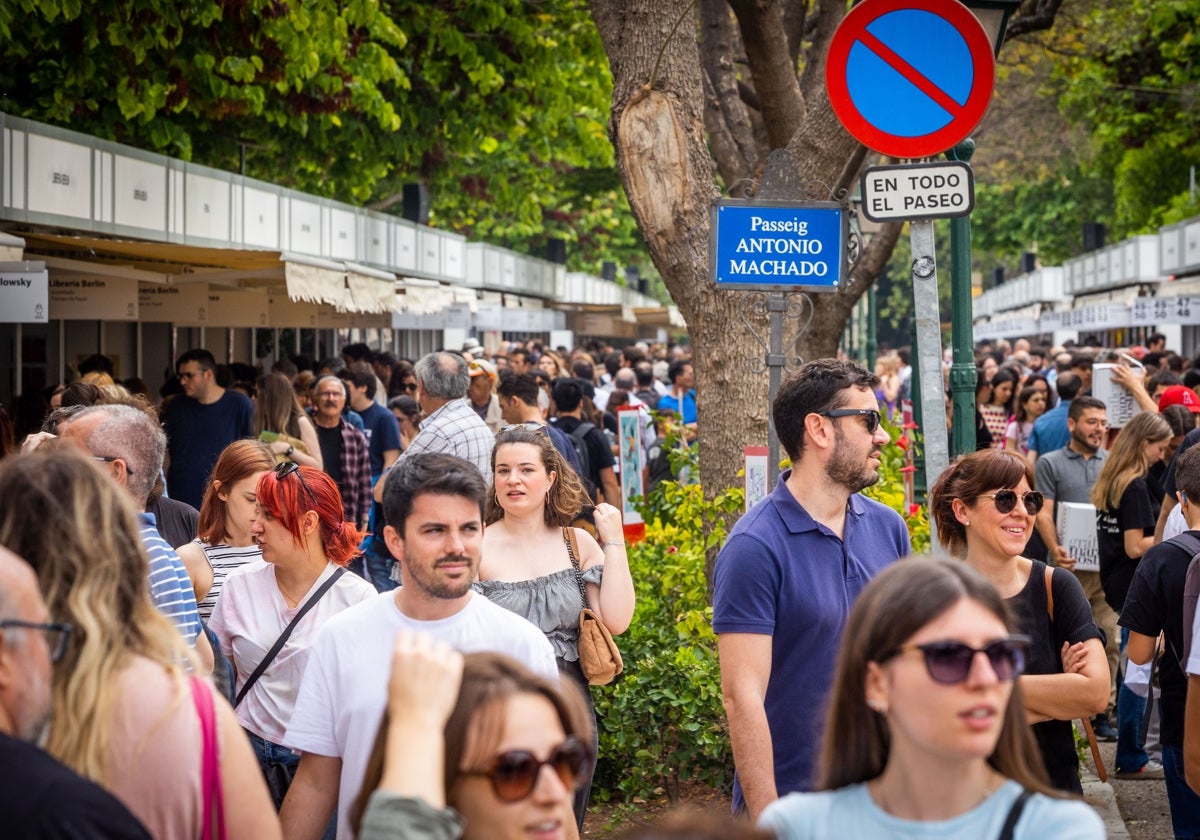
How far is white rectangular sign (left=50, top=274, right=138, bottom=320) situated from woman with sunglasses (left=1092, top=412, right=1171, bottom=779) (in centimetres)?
722

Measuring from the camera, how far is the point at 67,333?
16219 millimetres

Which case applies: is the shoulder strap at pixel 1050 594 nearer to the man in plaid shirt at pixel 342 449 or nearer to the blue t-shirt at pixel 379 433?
the man in plaid shirt at pixel 342 449

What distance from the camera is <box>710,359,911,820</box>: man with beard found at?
13.1 ft

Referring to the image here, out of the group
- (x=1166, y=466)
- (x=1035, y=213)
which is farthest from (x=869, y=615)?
(x=1035, y=213)

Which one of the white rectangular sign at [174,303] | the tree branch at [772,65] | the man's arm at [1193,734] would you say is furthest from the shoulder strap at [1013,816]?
the white rectangular sign at [174,303]

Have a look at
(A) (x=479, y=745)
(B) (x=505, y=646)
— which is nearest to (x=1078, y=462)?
(B) (x=505, y=646)

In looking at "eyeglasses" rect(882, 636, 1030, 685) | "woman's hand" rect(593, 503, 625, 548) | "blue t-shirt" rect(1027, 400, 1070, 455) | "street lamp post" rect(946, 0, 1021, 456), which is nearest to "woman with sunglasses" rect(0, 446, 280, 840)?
"eyeglasses" rect(882, 636, 1030, 685)

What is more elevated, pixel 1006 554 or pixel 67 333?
pixel 67 333

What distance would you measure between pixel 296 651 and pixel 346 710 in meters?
1.15

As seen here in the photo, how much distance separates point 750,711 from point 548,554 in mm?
1623

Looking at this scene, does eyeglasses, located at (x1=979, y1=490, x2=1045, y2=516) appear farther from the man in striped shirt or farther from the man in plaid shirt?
the man in plaid shirt

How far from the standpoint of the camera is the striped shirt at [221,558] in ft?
18.1

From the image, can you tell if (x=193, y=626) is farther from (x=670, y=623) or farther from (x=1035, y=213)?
(x=1035, y=213)

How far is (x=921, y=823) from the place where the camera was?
8.11ft
